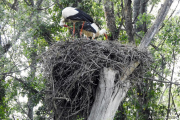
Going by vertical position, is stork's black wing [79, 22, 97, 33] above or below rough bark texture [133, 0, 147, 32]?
below

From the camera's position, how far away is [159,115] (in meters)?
7.95

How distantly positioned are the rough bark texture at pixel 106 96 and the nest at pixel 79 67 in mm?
135

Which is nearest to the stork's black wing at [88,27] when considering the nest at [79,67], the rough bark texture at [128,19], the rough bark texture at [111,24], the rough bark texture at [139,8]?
the nest at [79,67]

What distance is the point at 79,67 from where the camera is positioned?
191 inches

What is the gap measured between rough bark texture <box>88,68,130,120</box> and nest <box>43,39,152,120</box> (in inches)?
5.3

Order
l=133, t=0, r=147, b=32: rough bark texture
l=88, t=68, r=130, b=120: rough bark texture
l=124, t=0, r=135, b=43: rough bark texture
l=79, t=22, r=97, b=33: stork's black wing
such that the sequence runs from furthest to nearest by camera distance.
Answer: l=133, t=0, r=147, b=32: rough bark texture
l=124, t=0, r=135, b=43: rough bark texture
l=79, t=22, r=97, b=33: stork's black wing
l=88, t=68, r=130, b=120: rough bark texture

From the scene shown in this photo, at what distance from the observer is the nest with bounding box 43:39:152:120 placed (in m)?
4.77

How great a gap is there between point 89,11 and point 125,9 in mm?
1157

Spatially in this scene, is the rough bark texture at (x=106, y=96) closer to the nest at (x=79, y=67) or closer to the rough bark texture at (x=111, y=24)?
the nest at (x=79, y=67)

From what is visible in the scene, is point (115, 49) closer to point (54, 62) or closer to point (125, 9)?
point (54, 62)

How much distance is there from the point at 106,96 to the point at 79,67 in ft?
2.49

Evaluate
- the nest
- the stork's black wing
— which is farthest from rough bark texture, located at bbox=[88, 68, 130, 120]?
the stork's black wing

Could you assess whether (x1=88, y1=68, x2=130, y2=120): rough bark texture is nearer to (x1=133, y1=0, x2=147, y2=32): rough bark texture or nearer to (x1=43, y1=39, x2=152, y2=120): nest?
(x1=43, y1=39, x2=152, y2=120): nest

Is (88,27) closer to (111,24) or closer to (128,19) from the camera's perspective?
(111,24)
